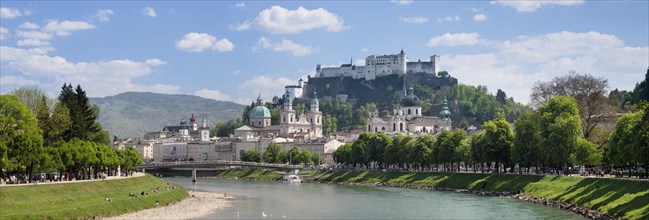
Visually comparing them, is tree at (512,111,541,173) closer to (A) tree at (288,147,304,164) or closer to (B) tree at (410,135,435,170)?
(B) tree at (410,135,435,170)

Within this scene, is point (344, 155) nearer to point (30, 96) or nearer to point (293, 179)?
point (293, 179)

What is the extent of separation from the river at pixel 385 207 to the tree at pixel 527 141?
7.09m

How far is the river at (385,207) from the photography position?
215ft

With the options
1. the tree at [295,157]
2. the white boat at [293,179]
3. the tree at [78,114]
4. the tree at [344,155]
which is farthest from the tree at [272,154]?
the tree at [78,114]

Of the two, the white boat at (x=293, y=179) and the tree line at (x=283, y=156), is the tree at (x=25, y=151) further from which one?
the tree line at (x=283, y=156)

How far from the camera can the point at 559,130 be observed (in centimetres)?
8181

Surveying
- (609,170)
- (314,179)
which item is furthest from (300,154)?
(609,170)

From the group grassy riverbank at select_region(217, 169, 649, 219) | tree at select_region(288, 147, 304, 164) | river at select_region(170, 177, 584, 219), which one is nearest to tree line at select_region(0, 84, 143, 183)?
river at select_region(170, 177, 584, 219)

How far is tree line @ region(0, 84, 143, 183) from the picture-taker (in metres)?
66.1

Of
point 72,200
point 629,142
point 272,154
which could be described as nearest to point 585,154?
point 629,142

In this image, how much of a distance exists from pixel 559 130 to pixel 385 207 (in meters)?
19.2

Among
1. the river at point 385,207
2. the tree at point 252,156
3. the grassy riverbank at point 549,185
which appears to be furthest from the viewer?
the tree at point 252,156

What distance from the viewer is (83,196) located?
6494cm

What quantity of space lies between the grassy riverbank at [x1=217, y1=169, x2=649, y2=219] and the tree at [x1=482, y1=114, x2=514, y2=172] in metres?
2.40
